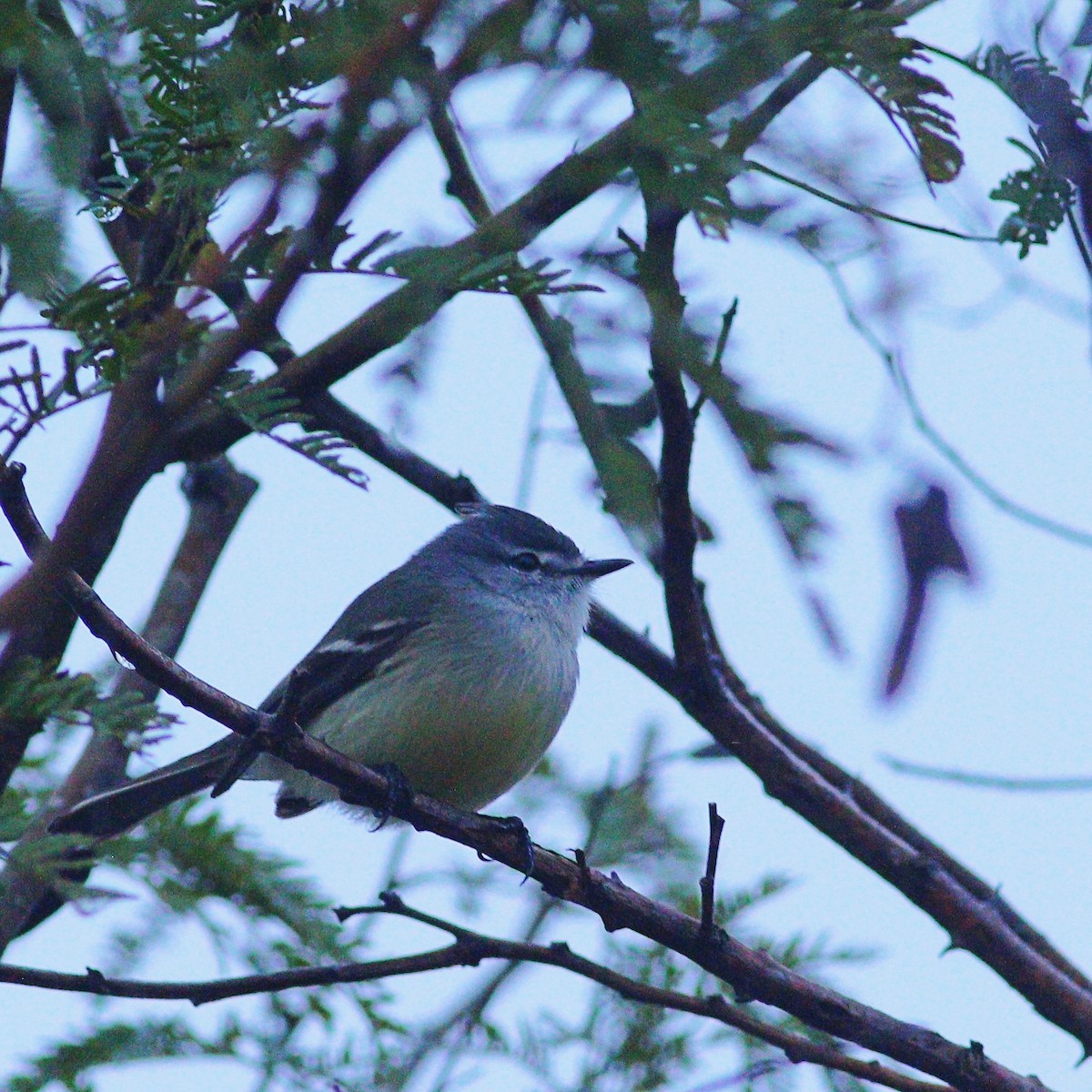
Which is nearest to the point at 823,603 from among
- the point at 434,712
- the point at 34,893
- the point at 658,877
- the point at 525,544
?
the point at 34,893

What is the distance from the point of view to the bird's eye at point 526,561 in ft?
21.2

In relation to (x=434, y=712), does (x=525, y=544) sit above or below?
above

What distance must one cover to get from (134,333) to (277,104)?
19.0 inches

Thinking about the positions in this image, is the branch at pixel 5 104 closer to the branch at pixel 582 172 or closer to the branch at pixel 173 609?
the branch at pixel 582 172

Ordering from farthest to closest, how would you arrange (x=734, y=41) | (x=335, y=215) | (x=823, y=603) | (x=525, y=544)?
(x=525, y=544) < (x=823, y=603) < (x=734, y=41) < (x=335, y=215)

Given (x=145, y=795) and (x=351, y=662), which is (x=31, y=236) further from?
(x=351, y=662)

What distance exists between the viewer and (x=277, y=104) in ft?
7.41

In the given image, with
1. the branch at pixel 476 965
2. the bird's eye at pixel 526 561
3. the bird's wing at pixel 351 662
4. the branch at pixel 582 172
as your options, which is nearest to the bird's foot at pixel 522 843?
the branch at pixel 476 965

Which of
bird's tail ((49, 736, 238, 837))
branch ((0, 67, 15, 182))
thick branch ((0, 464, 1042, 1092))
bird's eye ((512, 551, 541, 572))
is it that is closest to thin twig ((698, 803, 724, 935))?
thick branch ((0, 464, 1042, 1092))

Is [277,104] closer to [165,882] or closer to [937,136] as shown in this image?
[937,136]

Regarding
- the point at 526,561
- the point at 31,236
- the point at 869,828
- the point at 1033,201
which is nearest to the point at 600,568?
the point at 526,561

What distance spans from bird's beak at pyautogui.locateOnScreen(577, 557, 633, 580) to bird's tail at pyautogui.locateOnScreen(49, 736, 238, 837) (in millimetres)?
1722

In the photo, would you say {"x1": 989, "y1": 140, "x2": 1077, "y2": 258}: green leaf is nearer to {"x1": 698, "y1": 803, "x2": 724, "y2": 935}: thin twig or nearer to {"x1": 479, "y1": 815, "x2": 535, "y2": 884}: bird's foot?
{"x1": 698, "y1": 803, "x2": 724, "y2": 935}: thin twig

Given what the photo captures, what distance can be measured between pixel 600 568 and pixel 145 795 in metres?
2.20
